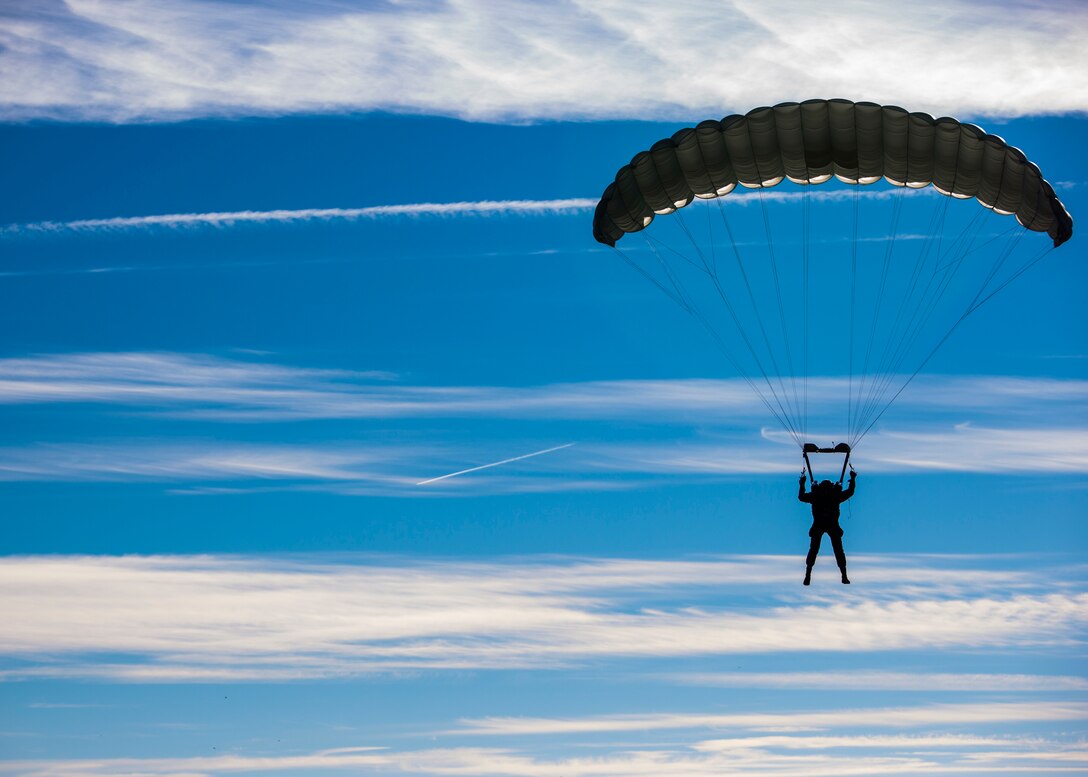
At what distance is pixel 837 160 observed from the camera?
1708 inches

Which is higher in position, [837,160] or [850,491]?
[837,160]

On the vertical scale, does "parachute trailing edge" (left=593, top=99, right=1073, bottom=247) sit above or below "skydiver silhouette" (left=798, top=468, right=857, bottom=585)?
above

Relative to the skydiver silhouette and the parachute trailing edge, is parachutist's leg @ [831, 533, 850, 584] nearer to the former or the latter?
the skydiver silhouette

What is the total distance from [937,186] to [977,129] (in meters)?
2.33

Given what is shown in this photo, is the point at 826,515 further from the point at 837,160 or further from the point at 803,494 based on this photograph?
the point at 837,160

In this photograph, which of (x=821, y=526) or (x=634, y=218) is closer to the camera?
(x=821, y=526)

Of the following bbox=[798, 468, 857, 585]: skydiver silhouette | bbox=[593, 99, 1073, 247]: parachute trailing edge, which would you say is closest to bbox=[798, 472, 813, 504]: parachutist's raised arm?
bbox=[798, 468, 857, 585]: skydiver silhouette

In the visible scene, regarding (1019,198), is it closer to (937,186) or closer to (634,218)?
(937,186)

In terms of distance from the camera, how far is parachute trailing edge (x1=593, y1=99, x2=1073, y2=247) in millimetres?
41875

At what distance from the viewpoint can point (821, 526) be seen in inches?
1622

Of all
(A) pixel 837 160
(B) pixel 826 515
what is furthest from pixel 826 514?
(A) pixel 837 160

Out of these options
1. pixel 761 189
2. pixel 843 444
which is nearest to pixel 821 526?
pixel 843 444

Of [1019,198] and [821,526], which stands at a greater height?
[1019,198]

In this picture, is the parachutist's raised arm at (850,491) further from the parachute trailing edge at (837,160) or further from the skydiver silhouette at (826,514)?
the parachute trailing edge at (837,160)
